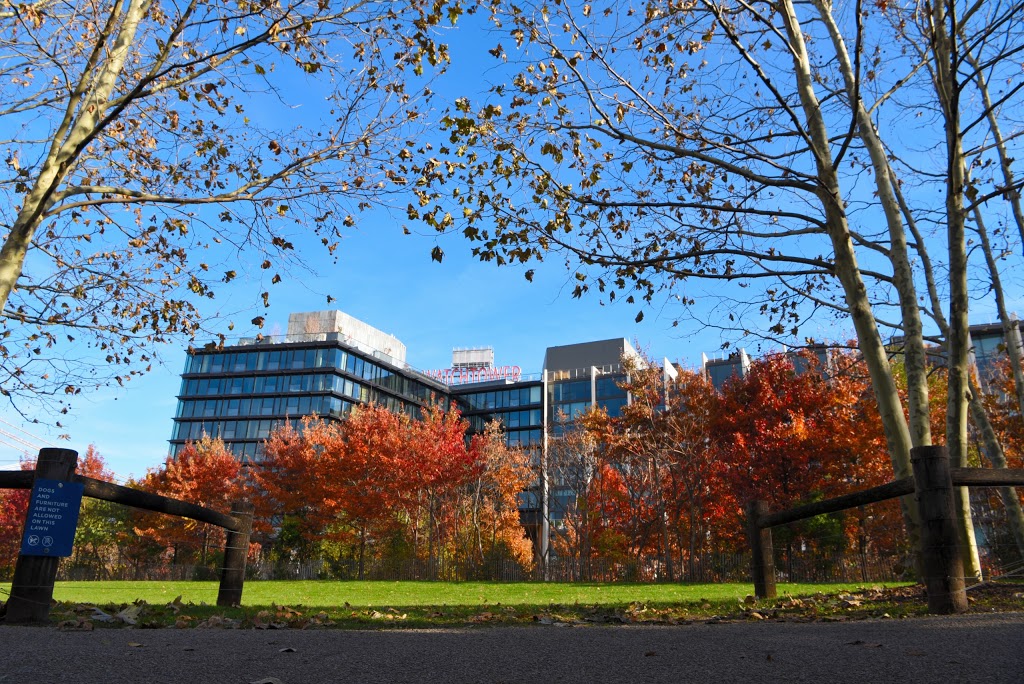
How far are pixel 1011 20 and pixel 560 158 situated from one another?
17.3 ft

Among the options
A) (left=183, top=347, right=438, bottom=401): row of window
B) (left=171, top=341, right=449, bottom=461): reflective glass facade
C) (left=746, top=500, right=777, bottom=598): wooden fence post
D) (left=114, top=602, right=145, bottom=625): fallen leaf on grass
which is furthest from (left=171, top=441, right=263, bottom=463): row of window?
(left=746, top=500, right=777, bottom=598): wooden fence post

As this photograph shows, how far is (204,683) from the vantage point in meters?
2.80

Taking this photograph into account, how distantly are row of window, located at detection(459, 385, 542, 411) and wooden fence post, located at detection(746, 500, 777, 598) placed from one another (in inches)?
2803

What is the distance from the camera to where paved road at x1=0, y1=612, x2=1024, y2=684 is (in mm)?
2895

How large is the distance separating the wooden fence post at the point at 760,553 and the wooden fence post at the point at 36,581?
6873 mm

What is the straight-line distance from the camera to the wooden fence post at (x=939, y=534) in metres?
4.90

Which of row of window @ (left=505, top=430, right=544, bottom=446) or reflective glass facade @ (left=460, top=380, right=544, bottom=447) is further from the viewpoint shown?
reflective glass facade @ (left=460, top=380, right=544, bottom=447)

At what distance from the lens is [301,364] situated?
75625mm

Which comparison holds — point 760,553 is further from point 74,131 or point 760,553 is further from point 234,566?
point 74,131

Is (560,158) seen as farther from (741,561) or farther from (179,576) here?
(179,576)

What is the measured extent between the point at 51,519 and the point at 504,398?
249 feet

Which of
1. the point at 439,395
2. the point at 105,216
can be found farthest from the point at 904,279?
the point at 439,395

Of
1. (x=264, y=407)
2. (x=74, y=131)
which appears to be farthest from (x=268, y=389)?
(x=74, y=131)

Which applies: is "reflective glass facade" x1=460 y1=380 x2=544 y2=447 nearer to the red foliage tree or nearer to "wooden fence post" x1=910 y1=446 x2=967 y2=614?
the red foliage tree
